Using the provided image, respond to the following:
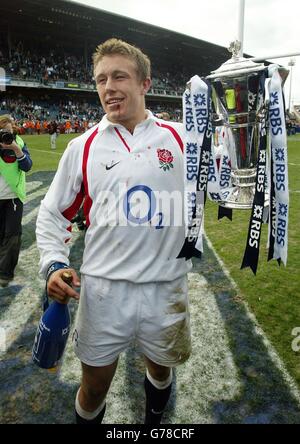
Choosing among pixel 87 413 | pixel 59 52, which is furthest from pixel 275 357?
pixel 59 52

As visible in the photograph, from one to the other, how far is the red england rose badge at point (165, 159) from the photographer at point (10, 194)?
258 centimetres

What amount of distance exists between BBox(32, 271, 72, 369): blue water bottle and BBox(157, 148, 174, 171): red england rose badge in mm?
790

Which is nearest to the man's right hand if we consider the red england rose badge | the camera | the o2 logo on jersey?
the o2 logo on jersey

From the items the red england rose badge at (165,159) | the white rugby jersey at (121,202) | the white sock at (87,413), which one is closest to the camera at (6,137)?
the white rugby jersey at (121,202)

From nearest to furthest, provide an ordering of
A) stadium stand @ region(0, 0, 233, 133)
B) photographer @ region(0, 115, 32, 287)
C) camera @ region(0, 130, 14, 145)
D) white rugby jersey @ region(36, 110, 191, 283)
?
white rugby jersey @ region(36, 110, 191, 283)
camera @ region(0, 130, 14, 145)
photographer @ region(0, 115, 32, 287)
stadium stand @ region(0, 0, 233, 133)

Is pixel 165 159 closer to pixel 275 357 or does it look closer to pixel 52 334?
pixel 52 334

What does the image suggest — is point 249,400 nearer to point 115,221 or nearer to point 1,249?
point 115,221

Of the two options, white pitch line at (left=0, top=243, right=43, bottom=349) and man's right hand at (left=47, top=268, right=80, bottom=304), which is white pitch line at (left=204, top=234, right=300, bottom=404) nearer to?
man's right hand at (left=47, top=268, right=80, bottom=304)

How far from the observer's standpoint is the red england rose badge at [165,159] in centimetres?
172

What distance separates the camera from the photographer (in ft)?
12.8
